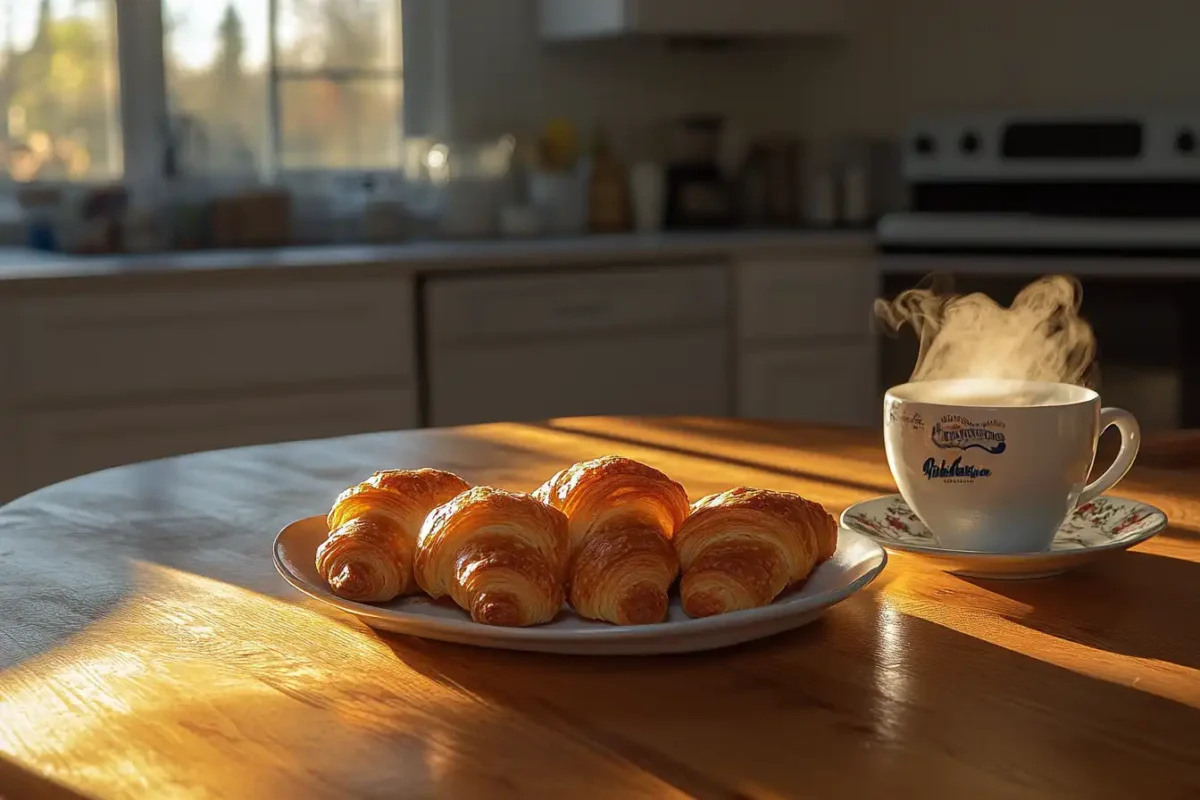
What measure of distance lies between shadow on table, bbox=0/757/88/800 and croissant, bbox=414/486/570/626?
22cm

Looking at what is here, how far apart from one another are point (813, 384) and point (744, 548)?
2609 millimetres

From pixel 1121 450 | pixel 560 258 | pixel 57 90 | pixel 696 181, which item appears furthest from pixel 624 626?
pixel 696 181

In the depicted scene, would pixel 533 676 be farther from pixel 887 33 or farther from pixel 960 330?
pixel 887 33

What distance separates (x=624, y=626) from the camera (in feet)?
2.50

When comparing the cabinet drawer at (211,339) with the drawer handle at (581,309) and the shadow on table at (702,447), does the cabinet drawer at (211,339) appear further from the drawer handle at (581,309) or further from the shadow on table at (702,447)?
the shadow on table at (702,447)

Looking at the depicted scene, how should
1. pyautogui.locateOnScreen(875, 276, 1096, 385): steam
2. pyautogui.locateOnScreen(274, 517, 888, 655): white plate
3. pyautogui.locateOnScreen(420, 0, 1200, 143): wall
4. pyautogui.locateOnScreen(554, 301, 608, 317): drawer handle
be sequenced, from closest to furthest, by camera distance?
1. pyautogui.locateOnScreen(274, 517, 888, 655): white plate
2. pyautogui.locateOnScreen(875, 276, 1096, 385): steam
3. pyautogui.locateOnScreen(554, 301, 608, 317): drawer handle
4. pyautogui.locateOnScreen(420, 0, 1200, 143): wall

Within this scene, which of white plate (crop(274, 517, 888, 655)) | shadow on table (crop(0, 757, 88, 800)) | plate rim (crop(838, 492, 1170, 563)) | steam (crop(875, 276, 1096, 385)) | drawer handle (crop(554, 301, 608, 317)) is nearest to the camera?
shadow on table (crop(0, 757, 88, 800))

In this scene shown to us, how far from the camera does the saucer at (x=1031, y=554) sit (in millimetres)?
895

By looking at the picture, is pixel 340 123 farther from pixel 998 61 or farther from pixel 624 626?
pixel 624 626

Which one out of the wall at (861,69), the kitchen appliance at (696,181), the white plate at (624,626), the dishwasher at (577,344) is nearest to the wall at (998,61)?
the wall at (861,69)

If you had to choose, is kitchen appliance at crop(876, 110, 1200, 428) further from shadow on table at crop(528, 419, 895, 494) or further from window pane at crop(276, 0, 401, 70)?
shadow on table at crop(528, 419, 895, 494)

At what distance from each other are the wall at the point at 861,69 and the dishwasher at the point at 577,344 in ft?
2.69

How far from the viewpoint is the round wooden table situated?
2.05 feet

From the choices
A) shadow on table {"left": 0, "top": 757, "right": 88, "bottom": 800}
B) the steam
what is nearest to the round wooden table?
shadow on table {"left": 0, "top": 757, "right": 88, "bottom": 800}
